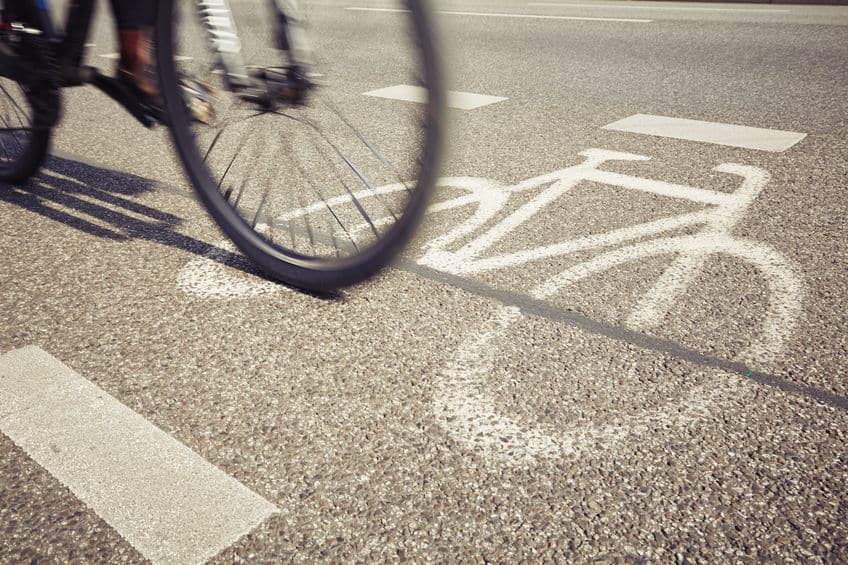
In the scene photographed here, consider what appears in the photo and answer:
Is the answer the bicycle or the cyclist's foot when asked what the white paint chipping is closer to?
the bicycle

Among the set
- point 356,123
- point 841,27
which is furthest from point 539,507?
point 841,27

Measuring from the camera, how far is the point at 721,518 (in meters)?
1.62

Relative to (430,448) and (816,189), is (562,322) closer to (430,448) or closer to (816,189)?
(430,448)

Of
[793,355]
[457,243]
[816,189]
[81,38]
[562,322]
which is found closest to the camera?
[793,355]

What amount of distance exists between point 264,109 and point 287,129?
77 centimetres

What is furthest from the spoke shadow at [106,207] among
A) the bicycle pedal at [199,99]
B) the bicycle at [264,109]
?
the bicycle pedal at [199,99]

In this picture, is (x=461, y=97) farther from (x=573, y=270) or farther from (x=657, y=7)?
(x=657, y=7)

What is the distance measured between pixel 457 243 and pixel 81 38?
165cm

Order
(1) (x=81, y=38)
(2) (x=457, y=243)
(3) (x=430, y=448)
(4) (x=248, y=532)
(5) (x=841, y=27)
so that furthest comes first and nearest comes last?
(5) (x=841, y=27)
(2) (x=457, y=243)
(1) (x=81, y=38)
(3) (x=430, y=448)
(4) (x=248, y=532)

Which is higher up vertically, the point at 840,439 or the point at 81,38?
the point at 81,38

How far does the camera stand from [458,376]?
2.15 metres

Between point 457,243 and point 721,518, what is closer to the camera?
point 721,518

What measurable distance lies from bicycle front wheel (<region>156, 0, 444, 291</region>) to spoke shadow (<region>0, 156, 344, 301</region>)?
8.4 inches

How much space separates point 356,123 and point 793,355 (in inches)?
134
